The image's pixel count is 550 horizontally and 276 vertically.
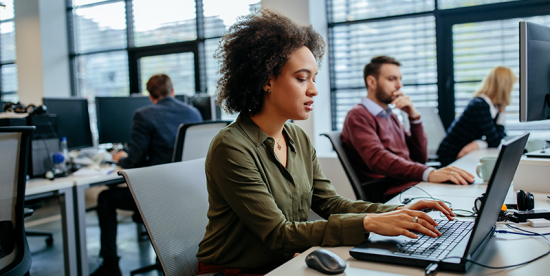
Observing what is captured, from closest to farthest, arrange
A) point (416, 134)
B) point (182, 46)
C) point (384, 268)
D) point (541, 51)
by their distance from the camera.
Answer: point (384, 268) < point (541, 51) < point (416, 134) < point (182, 46)

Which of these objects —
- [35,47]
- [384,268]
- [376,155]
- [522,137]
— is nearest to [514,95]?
[376,155]

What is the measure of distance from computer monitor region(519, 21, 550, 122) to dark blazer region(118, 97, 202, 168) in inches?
80.8

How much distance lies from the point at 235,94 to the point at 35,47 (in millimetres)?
5221

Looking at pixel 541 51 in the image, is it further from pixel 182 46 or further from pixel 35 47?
pixel 35 47

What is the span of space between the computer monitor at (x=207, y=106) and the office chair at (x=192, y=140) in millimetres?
1306

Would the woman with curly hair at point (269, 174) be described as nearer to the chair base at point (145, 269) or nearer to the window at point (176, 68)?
the chair base at point (145, 269)

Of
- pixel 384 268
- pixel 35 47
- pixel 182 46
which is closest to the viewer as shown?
pixel 384 268

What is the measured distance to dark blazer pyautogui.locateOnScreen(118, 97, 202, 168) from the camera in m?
2.68

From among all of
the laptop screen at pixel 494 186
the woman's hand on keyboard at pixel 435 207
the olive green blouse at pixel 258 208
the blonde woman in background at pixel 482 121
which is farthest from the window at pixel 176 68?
the laptop screen at pixel 494 186

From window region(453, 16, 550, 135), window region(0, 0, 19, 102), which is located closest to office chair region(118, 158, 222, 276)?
window region(453, 16, 550, 135)

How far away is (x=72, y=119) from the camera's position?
3070 millimetres

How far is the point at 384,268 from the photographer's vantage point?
0.83m

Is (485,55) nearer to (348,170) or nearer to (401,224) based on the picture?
(348,170)

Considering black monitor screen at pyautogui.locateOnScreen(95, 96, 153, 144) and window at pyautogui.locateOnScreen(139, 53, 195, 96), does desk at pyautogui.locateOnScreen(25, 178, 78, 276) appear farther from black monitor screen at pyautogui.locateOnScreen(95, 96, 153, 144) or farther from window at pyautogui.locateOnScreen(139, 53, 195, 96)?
window at pyautogui.locateOnScreen(139, 53, 195, 96)
